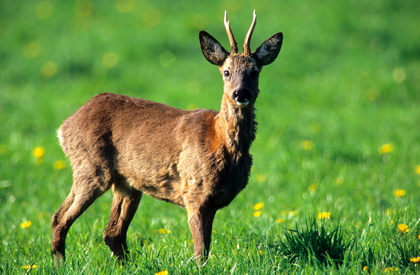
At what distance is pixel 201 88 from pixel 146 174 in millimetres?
4926

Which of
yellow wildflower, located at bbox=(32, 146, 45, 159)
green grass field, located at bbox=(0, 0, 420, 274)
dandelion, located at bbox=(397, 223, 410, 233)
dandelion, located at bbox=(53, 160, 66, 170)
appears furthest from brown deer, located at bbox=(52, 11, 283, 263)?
yellow wildflower, located at bbox=(32, 146, 45, 159)

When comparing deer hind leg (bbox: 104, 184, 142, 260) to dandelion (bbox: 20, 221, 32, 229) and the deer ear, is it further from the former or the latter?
the deer ear

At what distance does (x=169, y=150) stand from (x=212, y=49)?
31.1 inches

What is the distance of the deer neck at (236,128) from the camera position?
4.36 metres

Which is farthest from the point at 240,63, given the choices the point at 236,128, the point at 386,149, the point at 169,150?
the point at 386,149

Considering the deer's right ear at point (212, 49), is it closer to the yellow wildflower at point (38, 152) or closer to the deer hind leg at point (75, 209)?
the deer hind leg at point (75, 209)

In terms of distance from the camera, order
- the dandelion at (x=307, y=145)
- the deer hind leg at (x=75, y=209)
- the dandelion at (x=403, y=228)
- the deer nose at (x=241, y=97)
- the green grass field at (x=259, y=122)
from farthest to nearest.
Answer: the dandelion at (x=307, y=145), the deer hind leg at (x=75, y=209), the dandelion at (x=403, y=228), the green grass field at (x=259, y=122), the deer nose at (x=241, y=97)

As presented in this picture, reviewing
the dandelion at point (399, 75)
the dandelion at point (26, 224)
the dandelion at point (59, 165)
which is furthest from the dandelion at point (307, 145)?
the dandelion at point (26, 224)

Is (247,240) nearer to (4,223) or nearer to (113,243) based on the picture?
(113,243)

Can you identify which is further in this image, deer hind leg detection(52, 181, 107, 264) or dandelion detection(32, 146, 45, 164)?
dandelion detection(32, 146, 45, 164)

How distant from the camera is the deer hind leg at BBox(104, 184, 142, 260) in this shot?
15.8 ft

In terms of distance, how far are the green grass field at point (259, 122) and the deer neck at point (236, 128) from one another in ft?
2.12

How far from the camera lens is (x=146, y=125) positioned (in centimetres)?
469

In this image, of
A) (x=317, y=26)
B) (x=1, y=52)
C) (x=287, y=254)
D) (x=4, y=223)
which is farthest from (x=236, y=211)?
(x=1, y=52)
